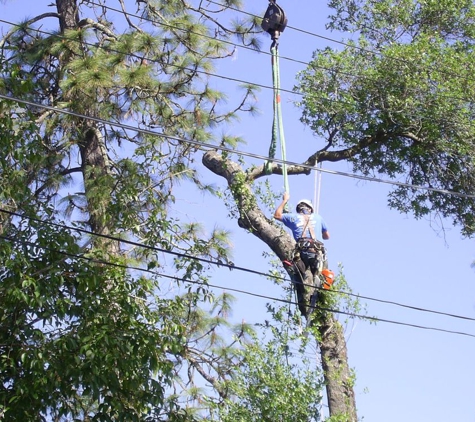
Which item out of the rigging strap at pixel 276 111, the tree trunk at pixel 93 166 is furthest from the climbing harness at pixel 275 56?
the tree trunk at pixel 93 166

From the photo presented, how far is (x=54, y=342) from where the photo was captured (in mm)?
9531

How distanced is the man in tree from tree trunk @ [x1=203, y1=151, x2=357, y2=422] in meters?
0.10

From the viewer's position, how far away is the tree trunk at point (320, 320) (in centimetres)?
1137

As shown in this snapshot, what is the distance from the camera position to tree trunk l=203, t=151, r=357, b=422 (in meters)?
11.4

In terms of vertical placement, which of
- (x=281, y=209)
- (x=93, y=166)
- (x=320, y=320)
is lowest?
(x=320, y=320)

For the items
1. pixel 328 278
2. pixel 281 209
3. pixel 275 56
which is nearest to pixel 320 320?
pixel 328 278

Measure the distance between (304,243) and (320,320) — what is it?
33.7 inches

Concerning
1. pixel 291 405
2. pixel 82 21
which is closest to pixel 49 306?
pixel 291 405

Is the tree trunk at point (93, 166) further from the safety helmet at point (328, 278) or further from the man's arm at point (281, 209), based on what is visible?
the safety helmet at point (328, 278)

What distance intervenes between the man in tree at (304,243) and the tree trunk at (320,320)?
101 millimetres

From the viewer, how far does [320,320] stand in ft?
38.5

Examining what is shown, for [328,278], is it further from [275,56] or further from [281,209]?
[275,56]

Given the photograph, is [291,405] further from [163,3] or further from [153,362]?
[163,3]

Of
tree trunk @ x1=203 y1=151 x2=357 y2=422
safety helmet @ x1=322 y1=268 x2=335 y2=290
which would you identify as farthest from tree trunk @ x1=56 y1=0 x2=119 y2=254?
safety helmet @ x1=322 y1=268 x2=335 y2=290
